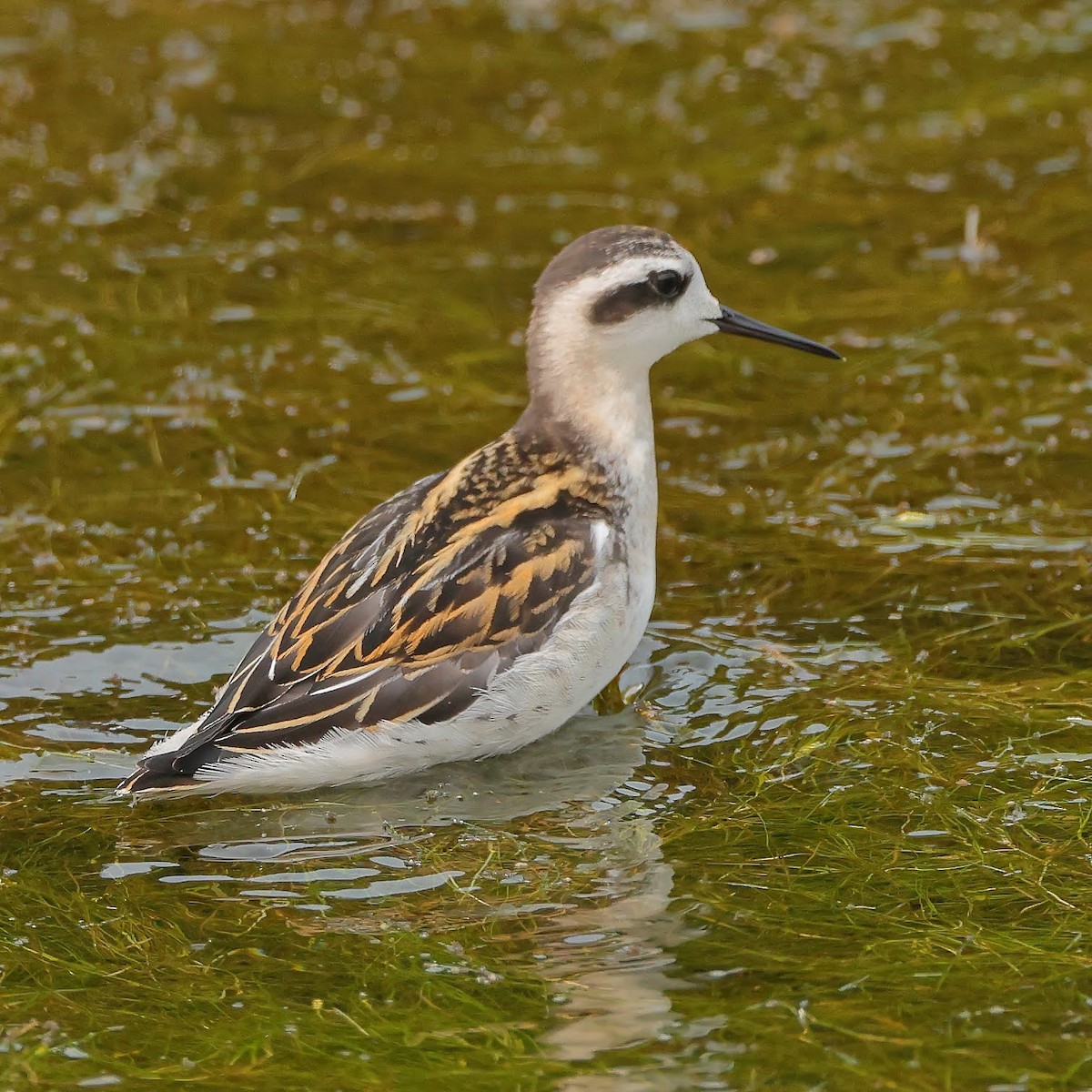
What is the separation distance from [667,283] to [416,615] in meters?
1.84

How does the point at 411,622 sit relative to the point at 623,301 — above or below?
below

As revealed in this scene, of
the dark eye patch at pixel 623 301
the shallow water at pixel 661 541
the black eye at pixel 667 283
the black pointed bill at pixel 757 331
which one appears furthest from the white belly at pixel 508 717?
the black pointed bill at pixel 757 331

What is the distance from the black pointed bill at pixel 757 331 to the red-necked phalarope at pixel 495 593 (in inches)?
11.2

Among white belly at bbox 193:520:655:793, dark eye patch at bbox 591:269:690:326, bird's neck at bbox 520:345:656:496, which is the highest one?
dark eye patch at bbox 591:269:690:326

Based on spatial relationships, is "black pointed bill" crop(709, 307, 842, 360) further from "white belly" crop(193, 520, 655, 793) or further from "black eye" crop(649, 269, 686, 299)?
"white belly" crop(193, 520, 655, 793)

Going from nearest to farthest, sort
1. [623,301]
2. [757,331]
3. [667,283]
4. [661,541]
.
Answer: [623,301], [667,283], [757,331], [661,541]

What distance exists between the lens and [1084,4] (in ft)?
51.0

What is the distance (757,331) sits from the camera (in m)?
8.41

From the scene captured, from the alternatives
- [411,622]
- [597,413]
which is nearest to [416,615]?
[411,622]

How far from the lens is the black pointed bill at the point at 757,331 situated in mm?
8336

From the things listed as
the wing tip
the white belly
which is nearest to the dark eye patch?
the white belly

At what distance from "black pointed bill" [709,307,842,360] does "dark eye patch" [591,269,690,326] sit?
1.48ft

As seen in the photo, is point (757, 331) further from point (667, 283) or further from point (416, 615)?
point (416, 615)

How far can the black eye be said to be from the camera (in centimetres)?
795
